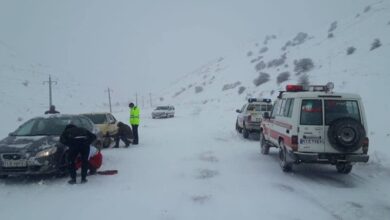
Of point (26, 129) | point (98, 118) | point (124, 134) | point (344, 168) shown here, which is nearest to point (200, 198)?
point (344, 168)

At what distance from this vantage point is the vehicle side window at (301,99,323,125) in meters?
9.17

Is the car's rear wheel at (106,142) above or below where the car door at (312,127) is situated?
below

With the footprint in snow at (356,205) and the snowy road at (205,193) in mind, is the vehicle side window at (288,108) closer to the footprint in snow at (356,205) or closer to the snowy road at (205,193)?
the snowy road at (205,193)

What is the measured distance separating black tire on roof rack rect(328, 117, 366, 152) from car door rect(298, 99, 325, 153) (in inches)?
10.9

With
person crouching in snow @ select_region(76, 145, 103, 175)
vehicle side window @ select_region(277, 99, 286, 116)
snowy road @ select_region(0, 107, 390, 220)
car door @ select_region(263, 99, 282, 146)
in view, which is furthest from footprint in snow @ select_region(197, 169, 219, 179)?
person crouching in snow @ select_region(76, 145, 103, 175)

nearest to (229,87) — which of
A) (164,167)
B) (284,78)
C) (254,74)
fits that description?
(254,74)

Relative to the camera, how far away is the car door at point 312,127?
29.8ft

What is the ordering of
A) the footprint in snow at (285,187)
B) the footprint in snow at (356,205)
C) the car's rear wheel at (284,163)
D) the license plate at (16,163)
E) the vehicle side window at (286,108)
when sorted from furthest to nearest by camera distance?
1. the vehicle side window at (286,108)
2. the car's rear wheel at (284,163)
3. the license plate at (16,163)
4. the footprint in snow at (285,187)
5. the footprint in snow at (356,205)

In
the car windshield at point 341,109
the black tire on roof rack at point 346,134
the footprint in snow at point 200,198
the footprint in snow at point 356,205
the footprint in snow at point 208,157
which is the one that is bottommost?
the footprint in snow at point 356,205

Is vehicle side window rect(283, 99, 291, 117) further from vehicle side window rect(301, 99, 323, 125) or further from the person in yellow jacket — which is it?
the person in yellow jacket

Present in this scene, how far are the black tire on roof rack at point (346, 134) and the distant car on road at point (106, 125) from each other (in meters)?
9.63

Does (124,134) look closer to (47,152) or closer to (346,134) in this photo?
(47,152)

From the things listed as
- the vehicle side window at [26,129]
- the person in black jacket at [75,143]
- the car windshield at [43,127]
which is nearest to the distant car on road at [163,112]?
the car windshield at [43,127]

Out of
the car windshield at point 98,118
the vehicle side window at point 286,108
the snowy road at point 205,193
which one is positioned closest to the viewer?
the snowy road at point 205,193
